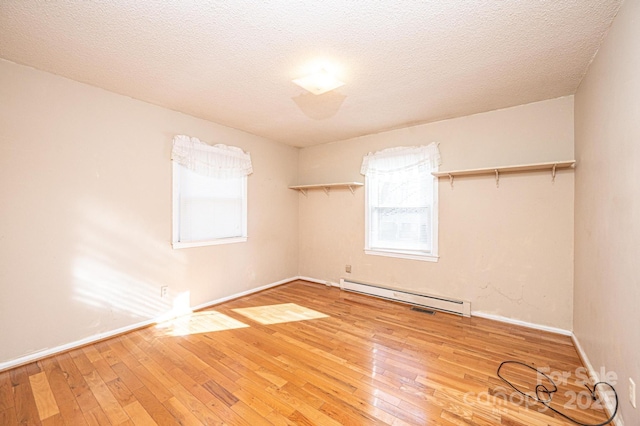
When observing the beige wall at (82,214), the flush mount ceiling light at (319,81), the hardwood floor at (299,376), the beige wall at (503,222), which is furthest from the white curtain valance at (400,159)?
the beige wall at (82,214)

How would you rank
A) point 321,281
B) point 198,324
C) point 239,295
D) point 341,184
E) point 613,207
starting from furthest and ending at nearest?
point 321,281 → point 341,184 → point 239,295 → point 198,324 → point 613,207

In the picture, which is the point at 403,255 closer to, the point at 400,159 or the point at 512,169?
the point at 400,159

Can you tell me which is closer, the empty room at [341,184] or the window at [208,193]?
the empty room at [341,184]

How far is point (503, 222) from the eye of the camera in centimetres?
311

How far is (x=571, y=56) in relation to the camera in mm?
2080

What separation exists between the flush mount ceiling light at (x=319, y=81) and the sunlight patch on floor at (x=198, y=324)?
2611 millimetres

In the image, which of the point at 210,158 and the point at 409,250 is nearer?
the point at 210,158

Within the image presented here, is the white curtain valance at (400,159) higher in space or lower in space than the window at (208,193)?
higher

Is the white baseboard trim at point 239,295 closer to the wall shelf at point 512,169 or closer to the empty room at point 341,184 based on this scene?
the empty room at point 341,184

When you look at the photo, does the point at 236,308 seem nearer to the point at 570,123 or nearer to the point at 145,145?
the point at 145,145

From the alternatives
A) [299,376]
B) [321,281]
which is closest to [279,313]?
[299,376]

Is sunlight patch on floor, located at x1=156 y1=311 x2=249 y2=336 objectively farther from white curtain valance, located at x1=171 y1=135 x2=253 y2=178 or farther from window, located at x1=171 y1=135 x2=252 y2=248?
white curtain valance, located at x1=171 y1=135 x2=253 y2=178

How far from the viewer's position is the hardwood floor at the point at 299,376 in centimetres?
168

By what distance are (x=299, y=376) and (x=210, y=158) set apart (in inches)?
113
